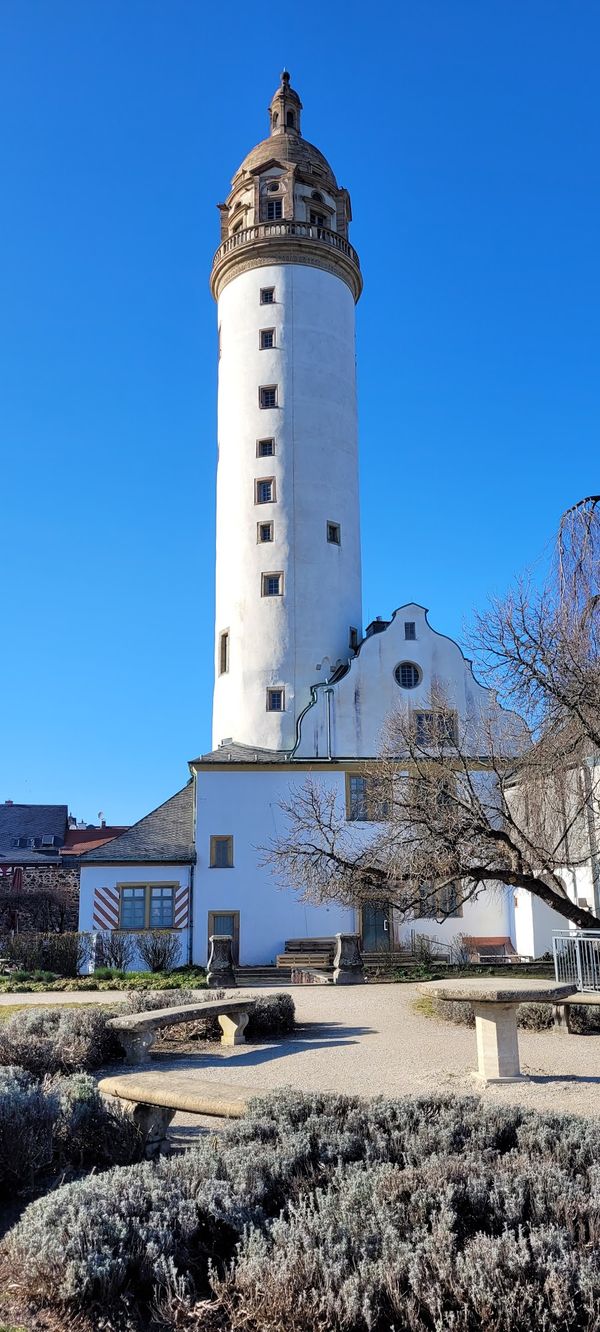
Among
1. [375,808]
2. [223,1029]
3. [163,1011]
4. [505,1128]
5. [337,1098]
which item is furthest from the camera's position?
[375,808]

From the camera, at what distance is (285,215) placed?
43.5 metres

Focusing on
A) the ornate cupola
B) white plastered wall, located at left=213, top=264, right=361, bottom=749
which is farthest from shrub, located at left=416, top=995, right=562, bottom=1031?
the ornate cupola

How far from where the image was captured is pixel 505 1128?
7094mm

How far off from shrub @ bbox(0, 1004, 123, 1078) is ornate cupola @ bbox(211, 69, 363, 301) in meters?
35.3

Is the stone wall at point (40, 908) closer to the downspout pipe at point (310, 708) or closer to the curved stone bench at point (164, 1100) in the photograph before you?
the downspout pipe at point (310, 708)

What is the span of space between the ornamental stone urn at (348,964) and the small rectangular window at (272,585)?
16137mm

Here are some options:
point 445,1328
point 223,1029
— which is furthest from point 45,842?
point 445,1328

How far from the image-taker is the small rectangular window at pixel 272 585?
39344 millimetres

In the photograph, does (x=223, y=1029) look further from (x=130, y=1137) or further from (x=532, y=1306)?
(x=532, y=1306)

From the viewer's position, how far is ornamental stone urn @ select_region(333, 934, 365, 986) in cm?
2616

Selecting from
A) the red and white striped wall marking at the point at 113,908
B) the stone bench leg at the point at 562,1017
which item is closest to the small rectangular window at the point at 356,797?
the red and white striped wall marking at the point at 113,908

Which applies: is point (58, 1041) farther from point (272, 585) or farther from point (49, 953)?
point (272, 585)

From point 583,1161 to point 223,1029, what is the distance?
1021 centimetres

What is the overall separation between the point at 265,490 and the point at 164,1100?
111 ft
